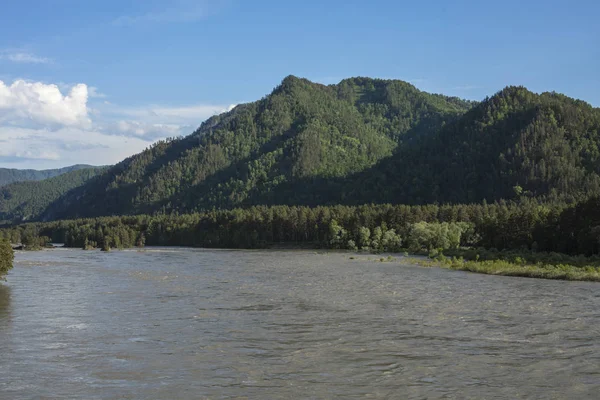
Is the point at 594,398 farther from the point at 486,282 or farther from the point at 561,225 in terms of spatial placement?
the point at 561,225

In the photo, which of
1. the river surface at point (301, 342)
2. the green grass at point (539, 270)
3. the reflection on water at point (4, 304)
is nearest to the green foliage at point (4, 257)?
the reflection on water at point (4, 304)

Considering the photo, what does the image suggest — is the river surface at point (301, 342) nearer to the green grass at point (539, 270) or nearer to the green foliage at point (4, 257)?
the green foliage at point (4, 257)

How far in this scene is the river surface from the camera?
2705cm

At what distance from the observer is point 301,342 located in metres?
37.0

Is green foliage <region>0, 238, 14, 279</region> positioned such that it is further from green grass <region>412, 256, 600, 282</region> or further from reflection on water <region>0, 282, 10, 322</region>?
green grass <region>412, 256, 600, 282</region>

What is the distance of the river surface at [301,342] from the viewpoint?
27.0 m

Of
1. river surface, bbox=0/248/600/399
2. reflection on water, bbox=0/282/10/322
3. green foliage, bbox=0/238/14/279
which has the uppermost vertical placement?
green foliage, bbox=0/238/14/279

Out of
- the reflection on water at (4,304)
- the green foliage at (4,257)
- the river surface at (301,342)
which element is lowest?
the reflection on water at (4,304)

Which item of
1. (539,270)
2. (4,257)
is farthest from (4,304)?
(539,270)

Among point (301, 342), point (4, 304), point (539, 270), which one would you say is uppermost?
point (539, 270)

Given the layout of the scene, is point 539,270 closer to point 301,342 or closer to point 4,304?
point 301,342

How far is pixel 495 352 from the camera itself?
3384cm

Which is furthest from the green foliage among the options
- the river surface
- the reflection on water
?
the river surface

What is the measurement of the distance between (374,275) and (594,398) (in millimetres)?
60672
